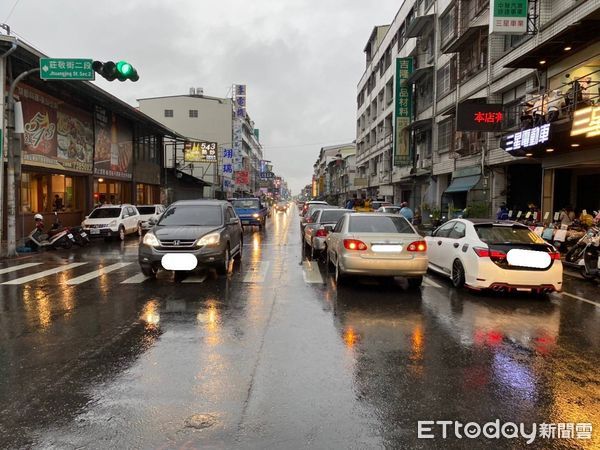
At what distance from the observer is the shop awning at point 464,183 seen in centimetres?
2402

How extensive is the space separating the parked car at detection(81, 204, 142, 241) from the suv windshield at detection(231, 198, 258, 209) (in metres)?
7.93

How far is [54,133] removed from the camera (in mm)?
21906

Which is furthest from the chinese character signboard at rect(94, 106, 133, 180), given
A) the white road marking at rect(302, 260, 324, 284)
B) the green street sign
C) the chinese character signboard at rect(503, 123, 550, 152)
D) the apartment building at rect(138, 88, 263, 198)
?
the apartment building at rect(138, 88, 263, 198)

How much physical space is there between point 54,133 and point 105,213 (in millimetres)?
4558

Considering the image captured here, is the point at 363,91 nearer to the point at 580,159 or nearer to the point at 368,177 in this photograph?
the point at 368,177

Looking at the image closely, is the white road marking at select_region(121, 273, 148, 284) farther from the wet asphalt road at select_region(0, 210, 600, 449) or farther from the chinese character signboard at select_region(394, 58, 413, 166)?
the chinese character signboard at select_region(394, 58, 413, 166)

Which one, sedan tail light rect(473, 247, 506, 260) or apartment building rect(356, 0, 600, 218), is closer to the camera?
sedan tail light rect(473, 247, 506, 260)

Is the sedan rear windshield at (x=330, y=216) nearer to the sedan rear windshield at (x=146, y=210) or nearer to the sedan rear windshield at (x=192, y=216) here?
the sedan rear windshield at (x=192, y=216)

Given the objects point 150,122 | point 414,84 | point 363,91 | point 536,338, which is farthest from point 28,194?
point 363,91

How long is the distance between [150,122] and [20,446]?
106 feet

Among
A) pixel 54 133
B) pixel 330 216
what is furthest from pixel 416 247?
pixel 54 133

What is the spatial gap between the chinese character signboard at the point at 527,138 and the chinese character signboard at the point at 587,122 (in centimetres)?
120

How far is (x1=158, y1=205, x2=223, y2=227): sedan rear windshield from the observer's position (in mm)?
11156

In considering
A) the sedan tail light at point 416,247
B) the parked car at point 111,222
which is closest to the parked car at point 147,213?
the parked car at point 111,222
